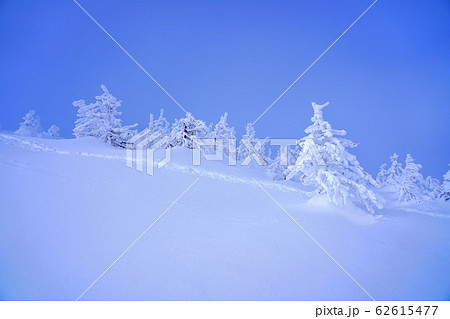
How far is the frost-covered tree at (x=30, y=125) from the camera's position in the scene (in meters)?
41.5

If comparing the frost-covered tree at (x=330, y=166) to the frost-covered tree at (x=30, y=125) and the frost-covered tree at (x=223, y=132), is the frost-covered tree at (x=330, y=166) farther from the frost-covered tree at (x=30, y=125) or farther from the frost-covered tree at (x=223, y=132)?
the frost-covered tree at (x=30, y=125)

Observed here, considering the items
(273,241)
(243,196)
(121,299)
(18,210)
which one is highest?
(243,196)

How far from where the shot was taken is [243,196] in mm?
15609

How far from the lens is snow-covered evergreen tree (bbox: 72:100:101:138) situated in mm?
30562

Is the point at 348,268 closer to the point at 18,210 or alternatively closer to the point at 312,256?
the point at 312,256

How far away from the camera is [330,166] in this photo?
14.1 meters

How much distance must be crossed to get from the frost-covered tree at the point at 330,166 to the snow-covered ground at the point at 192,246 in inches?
37.5

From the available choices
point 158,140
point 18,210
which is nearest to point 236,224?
point 18,210

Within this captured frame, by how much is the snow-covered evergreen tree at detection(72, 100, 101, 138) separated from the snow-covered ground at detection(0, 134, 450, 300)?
17.2 meters

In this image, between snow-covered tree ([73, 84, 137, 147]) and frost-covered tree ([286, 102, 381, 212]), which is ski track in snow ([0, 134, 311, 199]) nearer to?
frost-covered tree ([286, 102, 381, 212])
